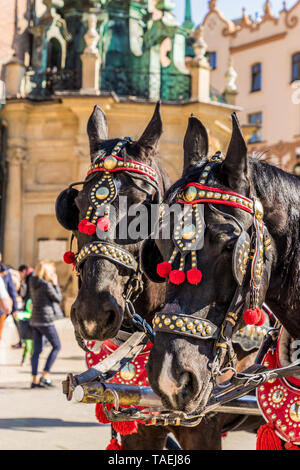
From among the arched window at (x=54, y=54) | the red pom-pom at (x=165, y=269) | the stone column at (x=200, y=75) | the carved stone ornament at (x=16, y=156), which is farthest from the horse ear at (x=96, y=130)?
the arched window at (x=54, y=54)

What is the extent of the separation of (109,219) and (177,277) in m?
1.11

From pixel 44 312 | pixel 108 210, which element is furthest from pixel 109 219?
pixel 44 312

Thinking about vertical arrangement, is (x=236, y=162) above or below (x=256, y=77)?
below

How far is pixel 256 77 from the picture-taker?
111 feet

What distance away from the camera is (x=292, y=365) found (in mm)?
2646

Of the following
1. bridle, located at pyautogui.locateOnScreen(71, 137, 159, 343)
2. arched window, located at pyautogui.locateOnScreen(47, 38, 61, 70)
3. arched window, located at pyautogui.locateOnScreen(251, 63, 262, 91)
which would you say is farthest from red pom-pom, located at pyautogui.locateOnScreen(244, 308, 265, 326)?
arched window, located at pyautogui.locateOnScreen(251, 63, 262, 91)

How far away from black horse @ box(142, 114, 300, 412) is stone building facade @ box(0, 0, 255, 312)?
553 inches

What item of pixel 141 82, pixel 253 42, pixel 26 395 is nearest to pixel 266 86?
pixel 253 42

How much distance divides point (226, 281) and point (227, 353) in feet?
0.78

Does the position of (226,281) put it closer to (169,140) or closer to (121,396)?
(121,396)

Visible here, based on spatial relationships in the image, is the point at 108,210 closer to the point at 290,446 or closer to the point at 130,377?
the point at 130,377

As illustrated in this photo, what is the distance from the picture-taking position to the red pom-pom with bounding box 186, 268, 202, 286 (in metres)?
2.18

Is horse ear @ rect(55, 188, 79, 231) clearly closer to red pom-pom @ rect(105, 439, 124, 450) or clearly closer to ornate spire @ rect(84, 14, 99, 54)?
red pom-pom @ rect(105, 439, 124, 450)

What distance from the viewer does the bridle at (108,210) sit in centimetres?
313
